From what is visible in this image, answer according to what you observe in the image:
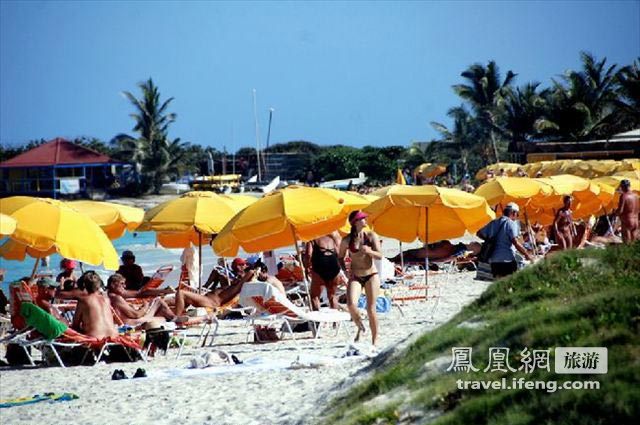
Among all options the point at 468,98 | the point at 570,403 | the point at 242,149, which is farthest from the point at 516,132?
the point at 570,403

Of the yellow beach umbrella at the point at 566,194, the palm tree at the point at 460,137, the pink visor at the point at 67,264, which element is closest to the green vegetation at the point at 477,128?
the palm tree at the point at 460,137

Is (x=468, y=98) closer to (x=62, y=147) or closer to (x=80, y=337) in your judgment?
(x=62, y=147)

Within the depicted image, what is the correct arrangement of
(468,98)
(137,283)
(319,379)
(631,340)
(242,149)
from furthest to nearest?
(242,149) < (468,98) < (137,283) < (319,379) < (631,340)

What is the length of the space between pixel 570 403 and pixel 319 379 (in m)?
4.17

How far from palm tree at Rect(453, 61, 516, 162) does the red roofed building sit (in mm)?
23432

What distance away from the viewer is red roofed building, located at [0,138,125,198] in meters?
68.2

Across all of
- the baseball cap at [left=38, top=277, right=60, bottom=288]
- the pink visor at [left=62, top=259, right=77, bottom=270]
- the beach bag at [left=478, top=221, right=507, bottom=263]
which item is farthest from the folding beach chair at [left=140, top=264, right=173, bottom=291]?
the beach bag at [left=478, top=221, right=507, bottom=263]

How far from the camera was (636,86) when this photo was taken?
4681 centimetres

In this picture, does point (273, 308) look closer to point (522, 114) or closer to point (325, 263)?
point (325, 263)

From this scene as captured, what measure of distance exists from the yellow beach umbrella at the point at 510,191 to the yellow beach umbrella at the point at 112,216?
19.9 feet

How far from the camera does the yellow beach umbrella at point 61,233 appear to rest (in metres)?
12.8

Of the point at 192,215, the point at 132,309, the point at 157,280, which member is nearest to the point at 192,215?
the point at 192,215

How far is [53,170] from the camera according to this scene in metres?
68.2

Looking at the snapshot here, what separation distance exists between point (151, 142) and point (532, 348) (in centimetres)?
6834
